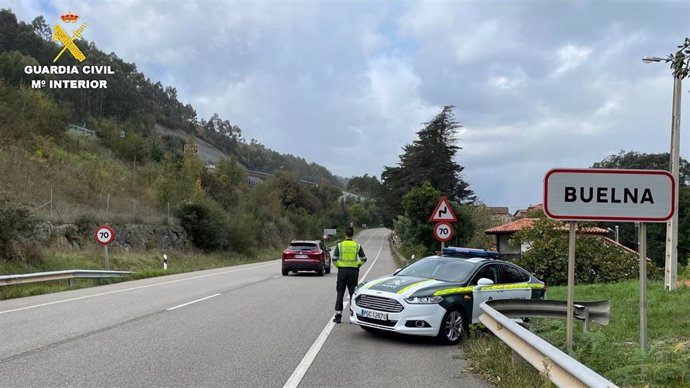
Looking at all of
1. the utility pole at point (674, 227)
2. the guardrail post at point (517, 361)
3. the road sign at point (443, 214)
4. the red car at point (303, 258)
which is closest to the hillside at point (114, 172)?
the red car at point (303, 258)

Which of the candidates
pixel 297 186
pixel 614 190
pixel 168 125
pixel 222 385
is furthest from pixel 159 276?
pixel 168 125

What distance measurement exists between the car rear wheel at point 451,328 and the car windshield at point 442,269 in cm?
72

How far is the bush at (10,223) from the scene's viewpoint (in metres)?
20.8

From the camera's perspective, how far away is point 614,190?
657 centimetres

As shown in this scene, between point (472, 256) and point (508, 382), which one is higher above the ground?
point (472, 256)

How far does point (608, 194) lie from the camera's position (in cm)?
659

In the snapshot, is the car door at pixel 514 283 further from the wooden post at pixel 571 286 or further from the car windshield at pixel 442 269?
the wooden post at pixel 571 286

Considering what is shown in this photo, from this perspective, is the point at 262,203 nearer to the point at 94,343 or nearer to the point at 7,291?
the point at 7,291

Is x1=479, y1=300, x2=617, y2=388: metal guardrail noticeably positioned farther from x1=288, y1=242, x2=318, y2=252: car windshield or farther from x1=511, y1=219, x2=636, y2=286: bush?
x1=288, y1=242, x2=318, y2=252: car windshield

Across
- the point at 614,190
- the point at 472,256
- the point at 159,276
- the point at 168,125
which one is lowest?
the point at 159,276

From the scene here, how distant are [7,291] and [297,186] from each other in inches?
3868

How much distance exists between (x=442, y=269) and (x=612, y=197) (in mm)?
4605

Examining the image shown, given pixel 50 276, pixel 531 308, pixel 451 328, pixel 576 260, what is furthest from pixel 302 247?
pixel 531 308

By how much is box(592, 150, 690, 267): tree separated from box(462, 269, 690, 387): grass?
51.5m
